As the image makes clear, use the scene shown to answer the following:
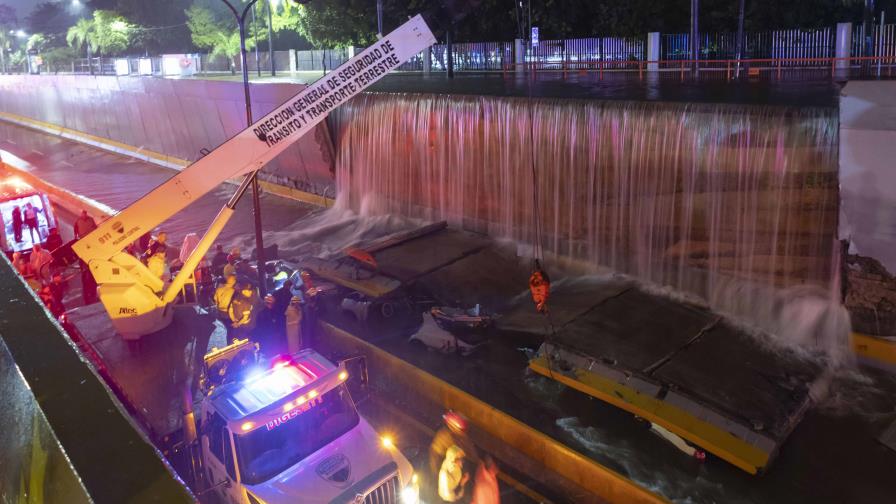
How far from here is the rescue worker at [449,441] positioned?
7746 mm

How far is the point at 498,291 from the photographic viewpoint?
1242 cm

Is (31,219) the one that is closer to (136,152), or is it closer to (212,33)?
(136,152)

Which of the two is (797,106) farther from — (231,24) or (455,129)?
(231,24)

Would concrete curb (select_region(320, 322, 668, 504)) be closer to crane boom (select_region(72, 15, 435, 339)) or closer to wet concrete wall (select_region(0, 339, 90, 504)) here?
crane boom (select_region(72, 15, 435, 339))

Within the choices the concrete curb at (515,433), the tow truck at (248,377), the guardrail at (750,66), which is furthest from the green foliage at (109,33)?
the concrete curb at (515,433)

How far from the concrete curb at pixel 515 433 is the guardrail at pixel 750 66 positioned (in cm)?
1068

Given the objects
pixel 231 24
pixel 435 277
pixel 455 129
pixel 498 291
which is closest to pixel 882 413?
pixel 498 291

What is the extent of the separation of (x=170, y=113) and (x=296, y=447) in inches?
1081

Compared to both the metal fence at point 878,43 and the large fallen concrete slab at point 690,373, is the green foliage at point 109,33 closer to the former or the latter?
the metal fence at point 878,43

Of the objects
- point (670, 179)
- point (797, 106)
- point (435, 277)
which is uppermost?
point (797, 106)

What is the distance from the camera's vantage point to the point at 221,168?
362 inches

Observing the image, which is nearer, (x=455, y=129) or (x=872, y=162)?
(x=872, y=162)

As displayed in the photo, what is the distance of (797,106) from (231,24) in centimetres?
4538

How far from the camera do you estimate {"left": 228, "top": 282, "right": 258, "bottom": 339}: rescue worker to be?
1031 centimetres
